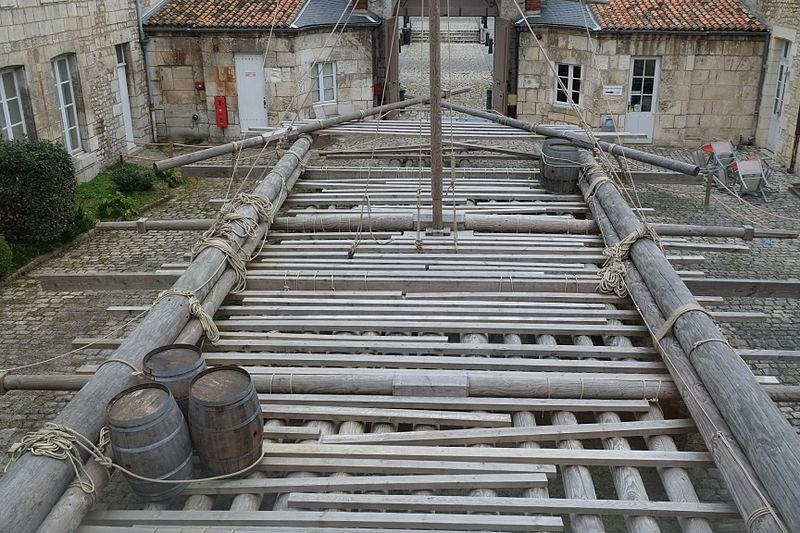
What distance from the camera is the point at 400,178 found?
9.21 metres

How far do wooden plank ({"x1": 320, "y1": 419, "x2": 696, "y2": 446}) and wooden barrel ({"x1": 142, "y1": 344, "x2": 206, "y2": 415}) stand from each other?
2.69 feet

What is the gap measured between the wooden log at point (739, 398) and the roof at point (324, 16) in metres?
14.8

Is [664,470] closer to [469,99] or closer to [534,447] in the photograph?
[534,447]

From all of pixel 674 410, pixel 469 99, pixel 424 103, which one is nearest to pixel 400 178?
pixel 424 103

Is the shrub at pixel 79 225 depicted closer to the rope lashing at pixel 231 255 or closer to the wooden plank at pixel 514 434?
the rope lashing at pixel 231 255

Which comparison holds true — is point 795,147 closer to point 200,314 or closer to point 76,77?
point 200,314

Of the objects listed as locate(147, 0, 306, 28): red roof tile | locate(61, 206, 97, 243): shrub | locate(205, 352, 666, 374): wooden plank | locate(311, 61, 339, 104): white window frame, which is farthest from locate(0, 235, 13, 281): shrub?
locate(311, 61, 339, 104): white window frame

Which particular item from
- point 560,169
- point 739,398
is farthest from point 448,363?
point 560,169

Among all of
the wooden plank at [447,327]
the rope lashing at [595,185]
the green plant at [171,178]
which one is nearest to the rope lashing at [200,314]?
the wooden plank at [447,327]

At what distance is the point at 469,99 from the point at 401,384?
2054 cm

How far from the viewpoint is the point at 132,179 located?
15.0 metres

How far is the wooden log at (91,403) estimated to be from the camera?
3.29 m

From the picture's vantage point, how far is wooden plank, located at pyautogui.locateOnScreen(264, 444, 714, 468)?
3906 millimetres

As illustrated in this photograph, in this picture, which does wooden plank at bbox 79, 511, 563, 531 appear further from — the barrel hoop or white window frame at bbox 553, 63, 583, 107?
white window frame at bbox 553, 63, 583, 107
